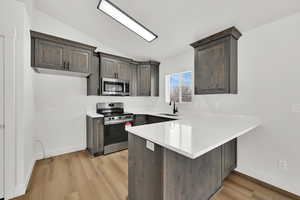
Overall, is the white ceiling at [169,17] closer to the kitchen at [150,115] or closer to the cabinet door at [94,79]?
the kitchen at [150,115]

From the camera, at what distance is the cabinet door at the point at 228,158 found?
1798 millimetres

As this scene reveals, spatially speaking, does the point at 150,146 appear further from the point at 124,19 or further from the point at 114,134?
the point at 124,19

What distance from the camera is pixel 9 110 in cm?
160

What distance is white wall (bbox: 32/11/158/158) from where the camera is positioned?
2.65 metres

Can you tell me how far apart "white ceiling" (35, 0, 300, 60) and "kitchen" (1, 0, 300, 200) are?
0.02 m

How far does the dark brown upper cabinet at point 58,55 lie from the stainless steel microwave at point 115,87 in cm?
49

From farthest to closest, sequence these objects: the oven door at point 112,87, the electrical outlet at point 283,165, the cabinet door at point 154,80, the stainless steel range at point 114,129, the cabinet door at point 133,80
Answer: the cabinet door at point 154,80 < the cabinet door at point 133,80 < the oven door at point 112,87 < the stainless steel range at point 114,129 < the electrical outlet at point 283,165

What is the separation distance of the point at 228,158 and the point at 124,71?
303 cm

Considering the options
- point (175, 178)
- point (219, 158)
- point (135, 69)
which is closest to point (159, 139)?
point (175, 178)

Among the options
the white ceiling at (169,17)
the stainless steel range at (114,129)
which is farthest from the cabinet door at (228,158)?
the stainless steel range at (114,129)

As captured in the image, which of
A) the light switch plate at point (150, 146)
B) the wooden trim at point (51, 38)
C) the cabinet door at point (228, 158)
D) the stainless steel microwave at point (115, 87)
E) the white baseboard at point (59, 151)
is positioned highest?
the wooden trim at point (51, 38)

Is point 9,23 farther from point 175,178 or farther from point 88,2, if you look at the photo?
point 175,178

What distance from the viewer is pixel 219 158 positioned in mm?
1688

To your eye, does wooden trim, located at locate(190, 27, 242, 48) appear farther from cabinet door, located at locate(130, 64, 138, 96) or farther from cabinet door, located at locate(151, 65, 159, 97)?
cabinet door, located at locate(130, 64, 138, 96)
